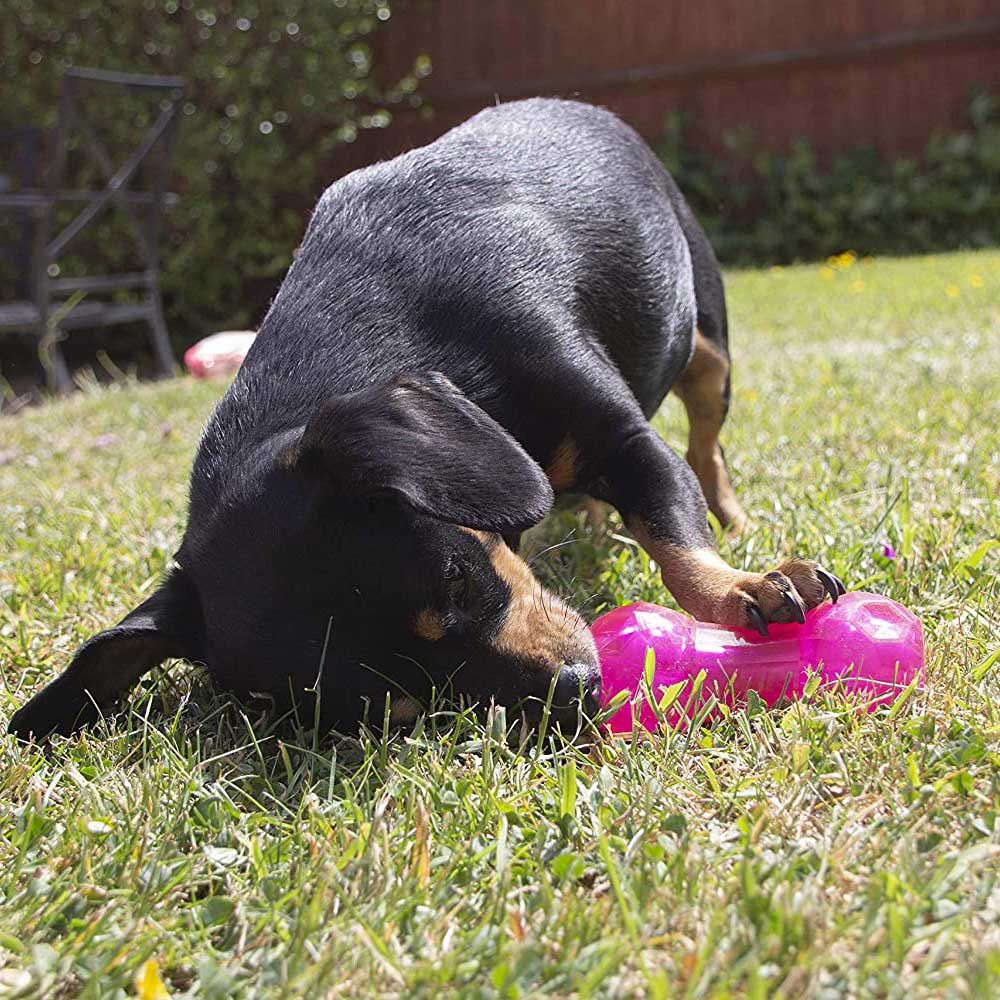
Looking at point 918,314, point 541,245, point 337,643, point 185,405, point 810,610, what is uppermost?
point 541,245

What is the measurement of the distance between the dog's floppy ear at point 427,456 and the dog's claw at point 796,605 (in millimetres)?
533

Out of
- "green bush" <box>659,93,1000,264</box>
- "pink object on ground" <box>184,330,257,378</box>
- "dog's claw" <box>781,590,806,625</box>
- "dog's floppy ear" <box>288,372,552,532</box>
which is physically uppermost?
"dog's floppy ear" <box>288,372,552,532</box>

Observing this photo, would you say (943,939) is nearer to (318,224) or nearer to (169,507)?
(318,224)

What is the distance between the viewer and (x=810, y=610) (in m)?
2.11

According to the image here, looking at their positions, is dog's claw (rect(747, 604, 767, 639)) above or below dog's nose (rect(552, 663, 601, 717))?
below

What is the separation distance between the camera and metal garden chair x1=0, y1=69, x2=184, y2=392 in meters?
6.99

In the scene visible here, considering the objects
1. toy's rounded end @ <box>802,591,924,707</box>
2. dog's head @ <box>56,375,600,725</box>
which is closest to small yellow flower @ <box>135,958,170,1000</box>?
dog's head @ <box>56,375,600,725</box>

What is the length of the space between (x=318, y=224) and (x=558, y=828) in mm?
1624

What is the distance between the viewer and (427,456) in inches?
68.7

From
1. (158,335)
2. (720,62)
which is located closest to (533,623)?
(158,335)

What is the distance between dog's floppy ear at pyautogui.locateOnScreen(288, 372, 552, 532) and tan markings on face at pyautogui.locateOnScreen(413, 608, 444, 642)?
22 centimetres

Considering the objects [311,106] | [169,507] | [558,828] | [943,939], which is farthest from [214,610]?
[311,106]

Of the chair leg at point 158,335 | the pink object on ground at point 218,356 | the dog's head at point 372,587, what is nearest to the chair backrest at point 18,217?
the chair leg at point 158,335

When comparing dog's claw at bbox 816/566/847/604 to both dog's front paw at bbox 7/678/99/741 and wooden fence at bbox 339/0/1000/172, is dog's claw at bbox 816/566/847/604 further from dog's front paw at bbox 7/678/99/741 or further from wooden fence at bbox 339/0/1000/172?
wooden fence at bbox 339/0/1000/172
